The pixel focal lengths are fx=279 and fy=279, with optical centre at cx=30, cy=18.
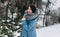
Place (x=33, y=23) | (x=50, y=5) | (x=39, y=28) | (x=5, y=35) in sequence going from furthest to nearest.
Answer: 1. (x=50, y=5)
2. (x=39, y=28)
3. (x=5, y=35)
4. (x=33, y=23)

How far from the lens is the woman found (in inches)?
195

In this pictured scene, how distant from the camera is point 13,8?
8.06 meters

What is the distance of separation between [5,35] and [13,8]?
4.67 feet

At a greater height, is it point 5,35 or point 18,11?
point 18,11

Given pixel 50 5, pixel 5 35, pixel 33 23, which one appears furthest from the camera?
pixel 50 5

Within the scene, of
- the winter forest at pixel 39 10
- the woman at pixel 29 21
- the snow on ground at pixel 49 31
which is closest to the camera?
the woman at pixel 29 21

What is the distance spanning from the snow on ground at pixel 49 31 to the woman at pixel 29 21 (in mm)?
1685

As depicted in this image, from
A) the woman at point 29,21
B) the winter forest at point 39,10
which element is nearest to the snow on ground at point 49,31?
the winter forest at point 39,10

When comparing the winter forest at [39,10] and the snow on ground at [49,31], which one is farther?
the winter forest at [39,10]

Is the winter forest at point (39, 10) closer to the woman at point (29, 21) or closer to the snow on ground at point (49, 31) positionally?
the snow on ground at point (49, 31)

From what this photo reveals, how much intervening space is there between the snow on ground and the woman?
1.68 metres

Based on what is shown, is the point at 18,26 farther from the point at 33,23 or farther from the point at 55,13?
the point at 33,23

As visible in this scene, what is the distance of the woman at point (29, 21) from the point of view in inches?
195

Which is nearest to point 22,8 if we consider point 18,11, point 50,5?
point 18,11
